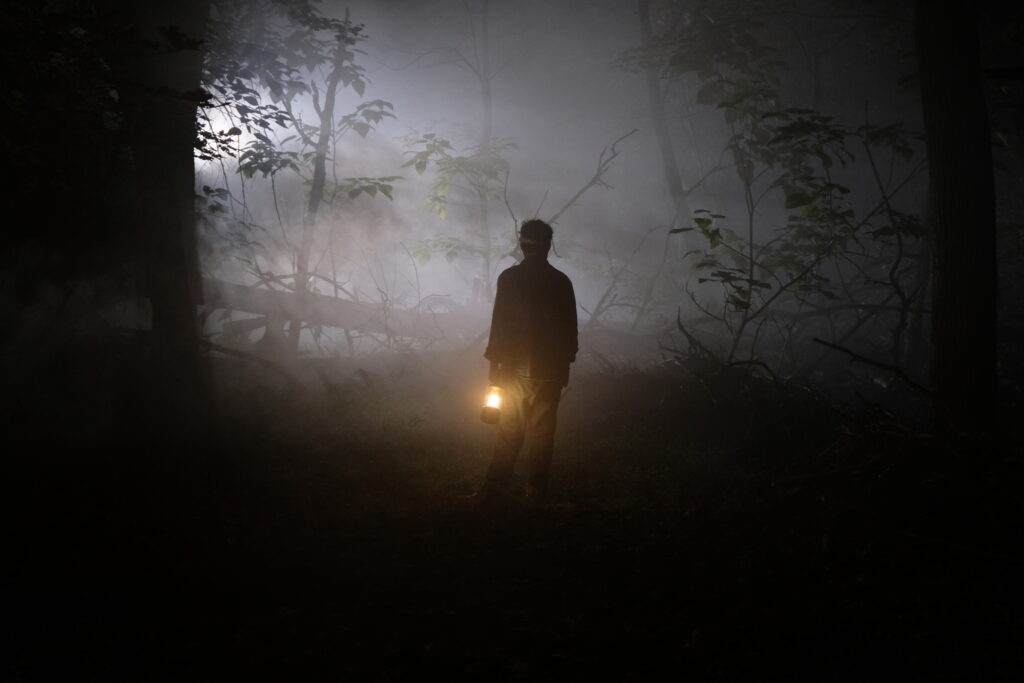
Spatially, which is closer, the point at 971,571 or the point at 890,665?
the point at 890,665

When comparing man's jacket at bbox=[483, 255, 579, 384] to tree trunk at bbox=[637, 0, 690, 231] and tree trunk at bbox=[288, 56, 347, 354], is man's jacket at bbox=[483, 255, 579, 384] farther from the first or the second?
tree trunk at bbox=[637, 0, 690, 231]

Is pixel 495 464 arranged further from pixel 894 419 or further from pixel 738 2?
pixel 738 2

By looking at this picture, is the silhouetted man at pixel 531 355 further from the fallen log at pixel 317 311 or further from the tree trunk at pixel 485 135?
the tree trunk at pixel 485 135

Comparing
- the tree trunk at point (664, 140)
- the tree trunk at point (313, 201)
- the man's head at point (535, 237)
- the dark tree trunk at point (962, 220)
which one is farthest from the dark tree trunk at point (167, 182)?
the tree trunk at point (664, 140)

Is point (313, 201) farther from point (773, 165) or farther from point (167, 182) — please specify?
point (773, 165)

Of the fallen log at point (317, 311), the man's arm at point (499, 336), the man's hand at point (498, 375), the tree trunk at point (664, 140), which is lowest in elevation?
the man's hand at point (498, 375)

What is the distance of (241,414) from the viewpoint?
22.3ft

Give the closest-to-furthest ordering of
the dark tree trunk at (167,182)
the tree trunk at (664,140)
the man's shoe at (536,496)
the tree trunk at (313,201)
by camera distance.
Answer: the man's shoe at (536,496) < the dark tree trunk at (167,182) < the tree trunk at (313,201) < the tree trunk at (664,140)

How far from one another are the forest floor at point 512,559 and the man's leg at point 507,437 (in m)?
0.28

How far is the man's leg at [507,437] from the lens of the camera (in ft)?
16.1

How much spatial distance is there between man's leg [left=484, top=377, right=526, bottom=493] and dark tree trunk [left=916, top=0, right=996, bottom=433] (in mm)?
3906

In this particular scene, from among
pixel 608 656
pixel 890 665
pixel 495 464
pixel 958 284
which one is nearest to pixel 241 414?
pixel 495 464

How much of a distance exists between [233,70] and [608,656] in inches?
291

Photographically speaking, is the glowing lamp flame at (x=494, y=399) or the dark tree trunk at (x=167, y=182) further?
the dark tree trunk at (x=167, y=182)
